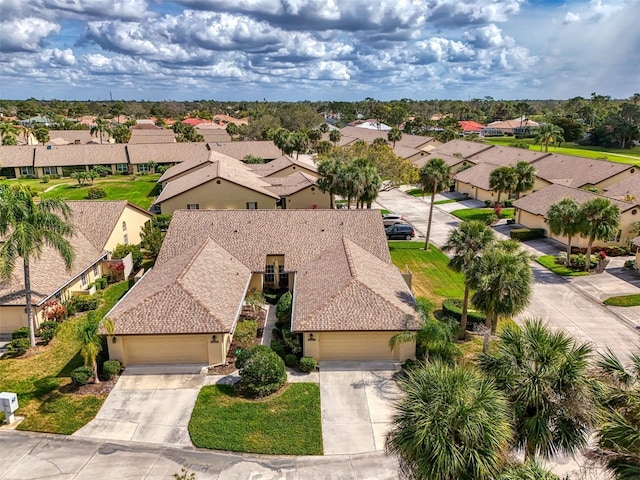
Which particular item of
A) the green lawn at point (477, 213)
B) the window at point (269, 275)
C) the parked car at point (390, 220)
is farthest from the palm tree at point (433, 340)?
the green lawn at point (477, 213)

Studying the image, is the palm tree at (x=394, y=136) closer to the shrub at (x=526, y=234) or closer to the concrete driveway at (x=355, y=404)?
the shrub at (x=526, y=234)

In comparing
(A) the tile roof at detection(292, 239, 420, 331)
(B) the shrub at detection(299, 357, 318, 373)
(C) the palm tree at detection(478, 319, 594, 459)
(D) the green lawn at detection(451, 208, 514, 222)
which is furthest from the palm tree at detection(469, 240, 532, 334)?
(D) the green lawn at detection(451, 208, 514, 222)

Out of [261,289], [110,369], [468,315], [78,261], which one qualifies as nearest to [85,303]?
[78,261]

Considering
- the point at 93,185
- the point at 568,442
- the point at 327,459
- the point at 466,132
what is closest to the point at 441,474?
the point at 568,442

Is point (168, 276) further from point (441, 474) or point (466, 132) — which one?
point (466, 132)

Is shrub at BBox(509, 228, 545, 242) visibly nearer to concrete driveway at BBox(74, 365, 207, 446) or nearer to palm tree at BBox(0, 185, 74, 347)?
concrete driveway at BBox(74, 365, 207, 446)

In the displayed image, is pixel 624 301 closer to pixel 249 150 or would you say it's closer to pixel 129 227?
pixel 129 227
